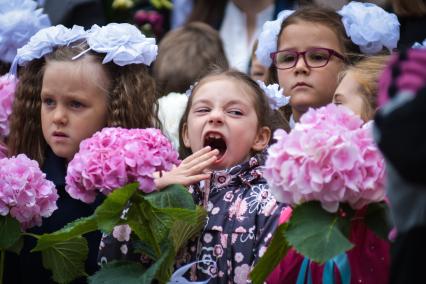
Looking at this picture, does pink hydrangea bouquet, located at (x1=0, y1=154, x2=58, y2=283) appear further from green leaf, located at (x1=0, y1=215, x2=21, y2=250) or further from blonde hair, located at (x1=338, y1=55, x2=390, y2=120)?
blonde hair, located at (x1=338, y1=55, x2=390, y2=120)

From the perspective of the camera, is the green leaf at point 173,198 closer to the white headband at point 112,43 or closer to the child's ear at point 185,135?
the child's ear at point 185,135

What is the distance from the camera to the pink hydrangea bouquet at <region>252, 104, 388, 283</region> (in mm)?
2811

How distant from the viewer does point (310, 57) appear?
438cm

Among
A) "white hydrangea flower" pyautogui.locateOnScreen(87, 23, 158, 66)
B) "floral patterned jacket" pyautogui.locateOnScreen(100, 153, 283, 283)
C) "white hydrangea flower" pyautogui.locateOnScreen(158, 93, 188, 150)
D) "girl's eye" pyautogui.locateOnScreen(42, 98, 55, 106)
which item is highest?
"white hydrangea flower" pyautogui.locateOnScreen(87, 23, 158, 66)

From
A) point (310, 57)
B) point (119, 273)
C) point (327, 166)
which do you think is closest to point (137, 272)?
point (119, 273)

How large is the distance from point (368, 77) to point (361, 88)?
61 millimetres

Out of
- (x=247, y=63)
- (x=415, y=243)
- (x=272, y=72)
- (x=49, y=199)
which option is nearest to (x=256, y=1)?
(x=247, y=63)

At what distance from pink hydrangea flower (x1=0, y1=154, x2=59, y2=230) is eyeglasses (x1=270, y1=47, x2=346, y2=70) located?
1.26 meters

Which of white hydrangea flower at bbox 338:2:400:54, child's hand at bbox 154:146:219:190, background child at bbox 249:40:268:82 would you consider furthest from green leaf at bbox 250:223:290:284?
background child at bbox 249:40:268:82

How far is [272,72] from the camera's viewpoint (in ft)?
15.4

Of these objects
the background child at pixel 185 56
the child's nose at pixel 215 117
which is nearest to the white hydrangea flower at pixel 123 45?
the child's nose at pixel 215 117

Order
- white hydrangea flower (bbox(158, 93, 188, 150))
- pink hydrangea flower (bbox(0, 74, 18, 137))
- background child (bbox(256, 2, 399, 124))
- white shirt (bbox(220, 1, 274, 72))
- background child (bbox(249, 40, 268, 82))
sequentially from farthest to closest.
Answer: white shirt (bbox(220, 1, 274, 72))
background child (bbox(249, 40, 268, 82))
white hydrangea flower (bbox(158, 93, 188, 150))
pink hydrangea flower (bbox(0, 74, 18, 137))
background child (bbox(256, 2, 399, 124))

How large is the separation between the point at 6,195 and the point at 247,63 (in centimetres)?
244

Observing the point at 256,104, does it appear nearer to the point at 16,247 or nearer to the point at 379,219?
the point at 16,247
